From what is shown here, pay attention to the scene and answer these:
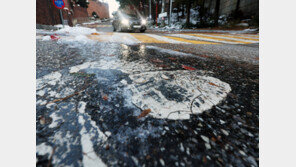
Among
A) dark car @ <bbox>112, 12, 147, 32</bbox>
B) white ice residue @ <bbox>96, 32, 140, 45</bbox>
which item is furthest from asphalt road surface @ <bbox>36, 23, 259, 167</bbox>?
dark car @ <bbox>112, 12, 147, 32</bbox>

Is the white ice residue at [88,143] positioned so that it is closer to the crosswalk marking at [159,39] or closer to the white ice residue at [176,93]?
the white ice residue at [176,93]

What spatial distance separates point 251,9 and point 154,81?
15.5 meters

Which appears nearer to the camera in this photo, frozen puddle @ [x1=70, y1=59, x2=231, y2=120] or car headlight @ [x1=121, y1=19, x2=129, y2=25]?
frozen puddle @ [x1=70, y1=59, x2=231, y2=120]

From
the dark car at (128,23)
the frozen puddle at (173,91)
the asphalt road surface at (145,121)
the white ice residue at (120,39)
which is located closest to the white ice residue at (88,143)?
the asphalt road surface at (145,121)

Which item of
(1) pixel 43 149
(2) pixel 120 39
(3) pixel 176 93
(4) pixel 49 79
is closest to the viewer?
(1) pixel 43 149

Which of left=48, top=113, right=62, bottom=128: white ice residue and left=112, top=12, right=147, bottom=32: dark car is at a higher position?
left=112, top=12, right=147, bottom=32: dark car

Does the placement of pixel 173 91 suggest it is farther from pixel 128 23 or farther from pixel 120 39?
pixel 128 23

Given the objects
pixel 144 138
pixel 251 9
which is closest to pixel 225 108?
pixel 144 138

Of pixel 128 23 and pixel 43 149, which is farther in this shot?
pixel 128 23

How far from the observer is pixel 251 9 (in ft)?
37.5

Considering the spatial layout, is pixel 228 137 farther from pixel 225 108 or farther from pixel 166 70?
Result: pixel 166 70

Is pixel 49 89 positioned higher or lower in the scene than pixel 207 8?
lower

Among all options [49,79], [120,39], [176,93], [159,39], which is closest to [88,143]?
[176,93]

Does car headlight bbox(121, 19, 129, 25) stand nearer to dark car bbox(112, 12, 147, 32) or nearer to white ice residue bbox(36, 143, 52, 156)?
dark car bbox(112, 12, 147, 32)
